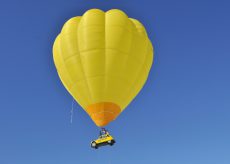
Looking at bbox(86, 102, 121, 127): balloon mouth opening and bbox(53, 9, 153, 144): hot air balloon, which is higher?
bbox(53, 9, 153, 144): hot air balloon

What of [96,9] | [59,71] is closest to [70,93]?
[59,71]

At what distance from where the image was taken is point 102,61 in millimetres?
26672

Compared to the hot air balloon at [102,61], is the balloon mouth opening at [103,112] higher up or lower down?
lower down

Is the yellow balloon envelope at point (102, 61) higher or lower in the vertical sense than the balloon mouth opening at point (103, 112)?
higher

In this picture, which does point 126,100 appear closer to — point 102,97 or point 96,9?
point 102,97

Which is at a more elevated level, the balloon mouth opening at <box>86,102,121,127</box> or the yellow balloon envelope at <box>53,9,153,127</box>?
the yellow balloon envelope at <box>53,9,153,127</box>

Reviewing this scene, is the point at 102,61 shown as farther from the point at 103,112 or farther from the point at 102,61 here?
the point at 103,112

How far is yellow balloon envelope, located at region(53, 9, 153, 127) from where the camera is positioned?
26.6 metres

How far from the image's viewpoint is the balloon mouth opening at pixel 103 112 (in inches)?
1049

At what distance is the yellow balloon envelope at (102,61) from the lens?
26641mm

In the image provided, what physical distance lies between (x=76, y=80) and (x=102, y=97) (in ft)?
6.86

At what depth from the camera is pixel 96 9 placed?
2802 centimetres

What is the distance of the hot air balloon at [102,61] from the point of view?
26641 mm

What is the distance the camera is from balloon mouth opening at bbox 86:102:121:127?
26641 mm
